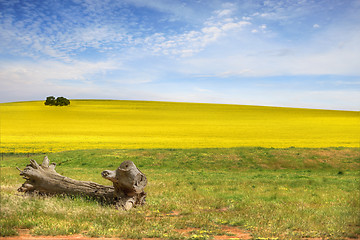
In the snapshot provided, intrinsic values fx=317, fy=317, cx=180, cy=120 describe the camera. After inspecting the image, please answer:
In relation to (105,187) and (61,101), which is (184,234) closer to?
(105,187)

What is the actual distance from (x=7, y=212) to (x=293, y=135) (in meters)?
49.1

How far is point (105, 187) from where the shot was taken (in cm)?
1170

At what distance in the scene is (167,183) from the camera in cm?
1739

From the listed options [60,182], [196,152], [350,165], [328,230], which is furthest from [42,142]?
[328,230]

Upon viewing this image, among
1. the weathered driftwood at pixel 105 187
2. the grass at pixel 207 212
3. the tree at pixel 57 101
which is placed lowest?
the grass at pixel 207 212

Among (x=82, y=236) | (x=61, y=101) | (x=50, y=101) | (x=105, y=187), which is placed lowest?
(x=82, y=236)

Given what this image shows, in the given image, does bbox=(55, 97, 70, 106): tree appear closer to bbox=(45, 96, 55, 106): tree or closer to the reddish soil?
bbox=(45, 96, 55, 106): tree

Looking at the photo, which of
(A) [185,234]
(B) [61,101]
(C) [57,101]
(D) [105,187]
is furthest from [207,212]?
(C) [57,101]

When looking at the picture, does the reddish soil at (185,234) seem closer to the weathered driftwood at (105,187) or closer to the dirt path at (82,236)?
the dirt path at (82,236)

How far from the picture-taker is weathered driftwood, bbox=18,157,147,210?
35.1 feet

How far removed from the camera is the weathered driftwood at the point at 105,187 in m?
10.7

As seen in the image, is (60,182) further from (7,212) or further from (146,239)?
(146,239)

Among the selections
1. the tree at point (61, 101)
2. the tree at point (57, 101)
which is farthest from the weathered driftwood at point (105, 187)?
the tree at point (57, 101)

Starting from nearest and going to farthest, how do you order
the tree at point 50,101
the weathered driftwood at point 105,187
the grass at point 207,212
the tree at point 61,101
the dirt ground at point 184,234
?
the dirt ground at point 184,234 < the grass at point 207,212 < the weathered driftwood at point 105,187 < the tree at point 61,101 < the tree at point 50,101
